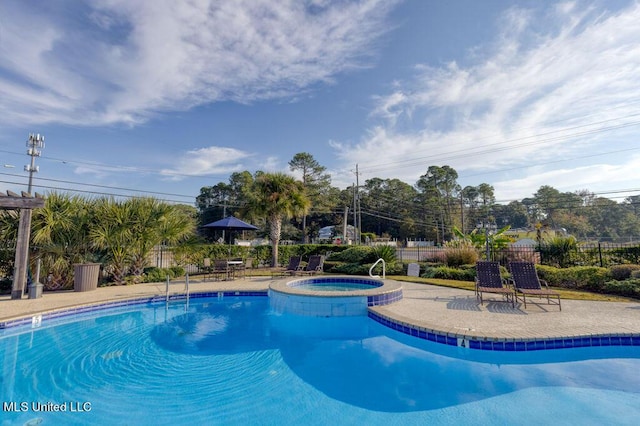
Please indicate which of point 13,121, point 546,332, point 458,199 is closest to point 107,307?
point 546,332

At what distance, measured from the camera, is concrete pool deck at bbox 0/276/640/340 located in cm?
534

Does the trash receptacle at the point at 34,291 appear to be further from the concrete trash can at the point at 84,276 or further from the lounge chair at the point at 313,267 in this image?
the lounge chair at the point at 313,267

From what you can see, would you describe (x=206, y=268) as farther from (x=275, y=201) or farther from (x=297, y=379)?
(x=297, y=379)

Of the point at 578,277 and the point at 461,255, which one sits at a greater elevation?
the point at 461,255

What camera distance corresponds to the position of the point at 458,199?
59219 millimetres

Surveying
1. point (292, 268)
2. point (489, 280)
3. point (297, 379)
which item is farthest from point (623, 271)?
point (292, 268)

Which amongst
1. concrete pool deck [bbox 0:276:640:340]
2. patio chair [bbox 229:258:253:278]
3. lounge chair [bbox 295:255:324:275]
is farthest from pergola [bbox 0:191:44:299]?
lounge chair [bbox 295:255:324:275]

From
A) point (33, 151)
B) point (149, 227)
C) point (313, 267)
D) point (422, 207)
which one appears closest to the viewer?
point (149, 227)

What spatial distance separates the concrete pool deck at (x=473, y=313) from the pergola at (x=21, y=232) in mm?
520

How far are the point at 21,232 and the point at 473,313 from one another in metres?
12.6

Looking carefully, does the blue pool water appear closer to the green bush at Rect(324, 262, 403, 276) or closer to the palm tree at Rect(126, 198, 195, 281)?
the palm tree at Rect(126, 198, 195, 281)

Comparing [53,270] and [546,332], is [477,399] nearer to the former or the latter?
[546,332]

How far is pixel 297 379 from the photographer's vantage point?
4461mm

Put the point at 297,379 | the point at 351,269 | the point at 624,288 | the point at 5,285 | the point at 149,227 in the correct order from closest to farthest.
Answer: the point at 297,379 → the point at 624,288 → the point at 5,285 → the point at 149,227 → the point at 351,269
